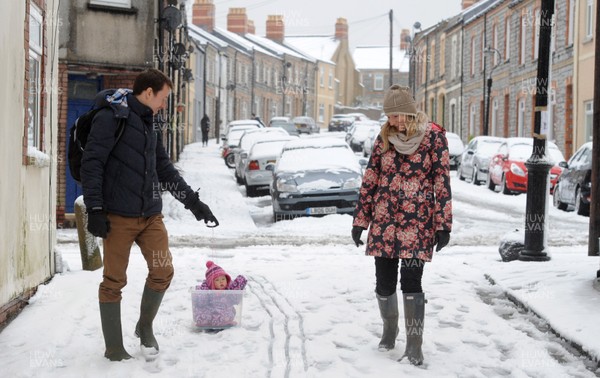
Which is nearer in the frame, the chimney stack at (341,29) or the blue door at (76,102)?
the blue door at (76,102)

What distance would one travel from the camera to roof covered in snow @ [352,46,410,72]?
328 feet

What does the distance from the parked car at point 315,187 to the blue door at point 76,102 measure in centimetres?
384

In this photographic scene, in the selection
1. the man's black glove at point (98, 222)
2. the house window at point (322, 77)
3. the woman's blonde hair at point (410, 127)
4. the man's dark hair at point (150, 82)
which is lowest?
the man's black glove at point (98, 222)

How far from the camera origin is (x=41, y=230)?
870 cm

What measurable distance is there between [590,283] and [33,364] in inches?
198

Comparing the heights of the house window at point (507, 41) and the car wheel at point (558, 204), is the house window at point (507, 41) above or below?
above

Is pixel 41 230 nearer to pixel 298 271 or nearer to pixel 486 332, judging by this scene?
pixel 298 271

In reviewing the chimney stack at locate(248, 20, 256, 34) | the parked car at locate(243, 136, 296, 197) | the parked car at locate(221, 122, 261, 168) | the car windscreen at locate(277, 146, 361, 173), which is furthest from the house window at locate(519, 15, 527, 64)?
the chimney stack at locate(248, 20, 256, 34)

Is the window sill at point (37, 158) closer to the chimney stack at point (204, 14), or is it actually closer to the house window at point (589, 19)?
the house window at point (589, 19)

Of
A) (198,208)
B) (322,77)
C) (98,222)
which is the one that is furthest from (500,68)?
(322,77)

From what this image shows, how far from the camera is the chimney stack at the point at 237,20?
3002 inches

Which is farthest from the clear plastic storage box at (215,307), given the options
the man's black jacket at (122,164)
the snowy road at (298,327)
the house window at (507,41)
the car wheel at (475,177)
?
the house window at (507,41)

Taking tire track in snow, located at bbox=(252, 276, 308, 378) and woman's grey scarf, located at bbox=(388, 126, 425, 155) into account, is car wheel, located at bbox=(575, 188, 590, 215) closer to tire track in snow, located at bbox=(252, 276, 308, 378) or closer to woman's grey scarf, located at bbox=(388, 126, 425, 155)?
tire track in snow, located at bbox=(252, 276, 308, 378)

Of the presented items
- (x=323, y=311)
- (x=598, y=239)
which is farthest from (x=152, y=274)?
(x=598, y=239)
